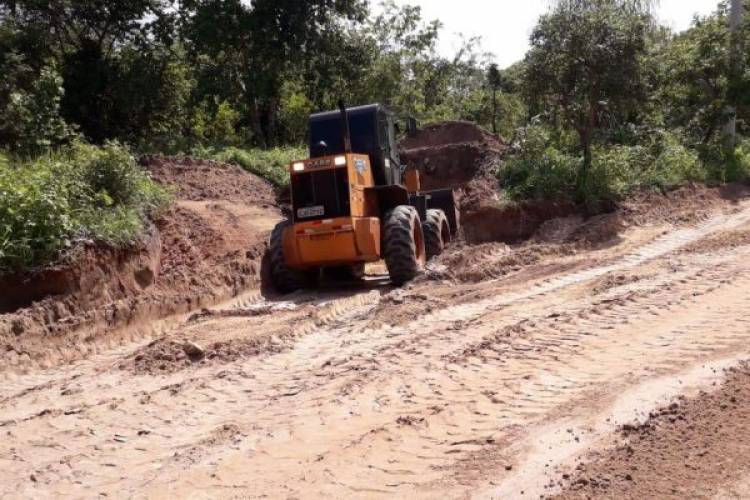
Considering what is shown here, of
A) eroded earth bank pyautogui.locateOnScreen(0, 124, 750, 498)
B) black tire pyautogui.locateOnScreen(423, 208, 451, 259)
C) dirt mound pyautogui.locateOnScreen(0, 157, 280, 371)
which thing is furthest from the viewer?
black tire pyautogui.locateOnScreen(423, 208, 451, 259)

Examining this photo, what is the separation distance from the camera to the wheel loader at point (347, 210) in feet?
30.2

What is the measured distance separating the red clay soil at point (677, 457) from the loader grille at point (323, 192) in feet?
19.3

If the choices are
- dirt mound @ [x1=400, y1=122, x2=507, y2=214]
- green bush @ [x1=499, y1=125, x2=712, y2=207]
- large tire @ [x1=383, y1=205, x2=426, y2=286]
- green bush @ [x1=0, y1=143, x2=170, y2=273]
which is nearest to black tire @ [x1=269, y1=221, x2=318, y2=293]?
large tire @ [x1=383, y1=205, x2=426, y2=286]

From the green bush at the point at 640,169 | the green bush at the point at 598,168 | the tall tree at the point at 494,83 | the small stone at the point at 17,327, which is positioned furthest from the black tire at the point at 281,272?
the tall tree at the point at 494,83

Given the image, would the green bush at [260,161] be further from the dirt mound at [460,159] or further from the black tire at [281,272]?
the black tire at [281,272]

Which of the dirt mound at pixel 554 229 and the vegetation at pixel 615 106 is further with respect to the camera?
the vegetation at pixel 615 106

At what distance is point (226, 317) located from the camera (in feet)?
→ 26.9

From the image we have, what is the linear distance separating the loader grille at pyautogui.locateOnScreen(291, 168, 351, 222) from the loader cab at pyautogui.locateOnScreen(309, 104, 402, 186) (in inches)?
35.6

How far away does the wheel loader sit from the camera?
922 centimetres

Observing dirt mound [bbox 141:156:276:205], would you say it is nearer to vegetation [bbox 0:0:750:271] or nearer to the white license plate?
vegetation [bbox 0:0:750:271]

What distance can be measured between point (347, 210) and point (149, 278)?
2776 millimetres

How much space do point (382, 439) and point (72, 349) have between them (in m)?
4.29

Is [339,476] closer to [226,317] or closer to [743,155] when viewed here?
[226,317]

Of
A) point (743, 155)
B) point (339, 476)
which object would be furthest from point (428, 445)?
point (743, 155)
